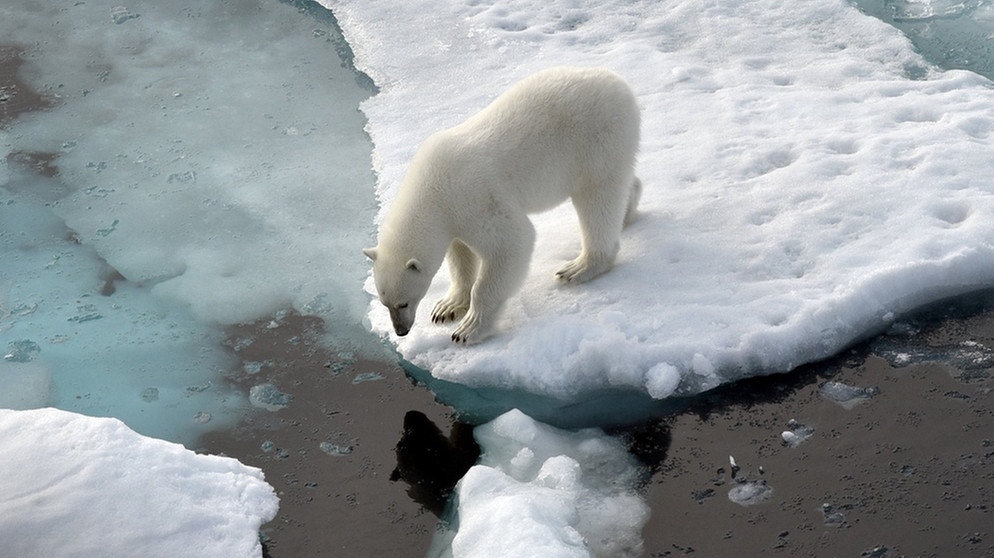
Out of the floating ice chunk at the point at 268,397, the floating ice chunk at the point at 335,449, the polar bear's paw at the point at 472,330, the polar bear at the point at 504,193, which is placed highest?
the polar bear at the point at 504,193

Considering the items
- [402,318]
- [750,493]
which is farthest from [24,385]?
[750,493]

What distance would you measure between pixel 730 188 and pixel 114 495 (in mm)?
3123

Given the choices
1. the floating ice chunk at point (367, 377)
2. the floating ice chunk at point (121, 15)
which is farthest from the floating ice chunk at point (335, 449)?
the floating ice chunk at point (121, 15)

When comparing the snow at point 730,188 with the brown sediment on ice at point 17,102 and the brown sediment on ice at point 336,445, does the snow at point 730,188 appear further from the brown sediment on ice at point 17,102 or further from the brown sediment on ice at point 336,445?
the brown sediment on ice at point 17,102

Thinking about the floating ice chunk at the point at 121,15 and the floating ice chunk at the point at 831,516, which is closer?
the floating ice chunk at the point at 831,516

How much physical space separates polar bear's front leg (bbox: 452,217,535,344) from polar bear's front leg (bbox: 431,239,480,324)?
15 centimetres

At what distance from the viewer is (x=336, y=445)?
4.07 m

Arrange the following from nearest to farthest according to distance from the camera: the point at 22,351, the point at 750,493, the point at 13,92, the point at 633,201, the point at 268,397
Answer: the point at 750,493 < the point at 268,397 < the point at 22,351 < the point at 633,201 < the point at 13,92

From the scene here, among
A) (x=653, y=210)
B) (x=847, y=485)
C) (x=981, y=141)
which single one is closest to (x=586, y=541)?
(x=847, y=485)

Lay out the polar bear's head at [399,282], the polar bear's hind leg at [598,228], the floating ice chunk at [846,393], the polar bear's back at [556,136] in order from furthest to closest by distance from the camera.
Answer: the polar bear's hind leg at [598,228] → the polar bear's back at [556,136] → the polar bear's head at [399,282] → the floating ice chunk at [846,393]

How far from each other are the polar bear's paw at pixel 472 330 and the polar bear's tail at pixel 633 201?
3.16ft

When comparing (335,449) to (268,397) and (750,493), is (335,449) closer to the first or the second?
(268,397)

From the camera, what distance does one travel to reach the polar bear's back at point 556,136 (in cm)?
444

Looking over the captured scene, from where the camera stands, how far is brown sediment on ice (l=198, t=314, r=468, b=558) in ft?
12.0
